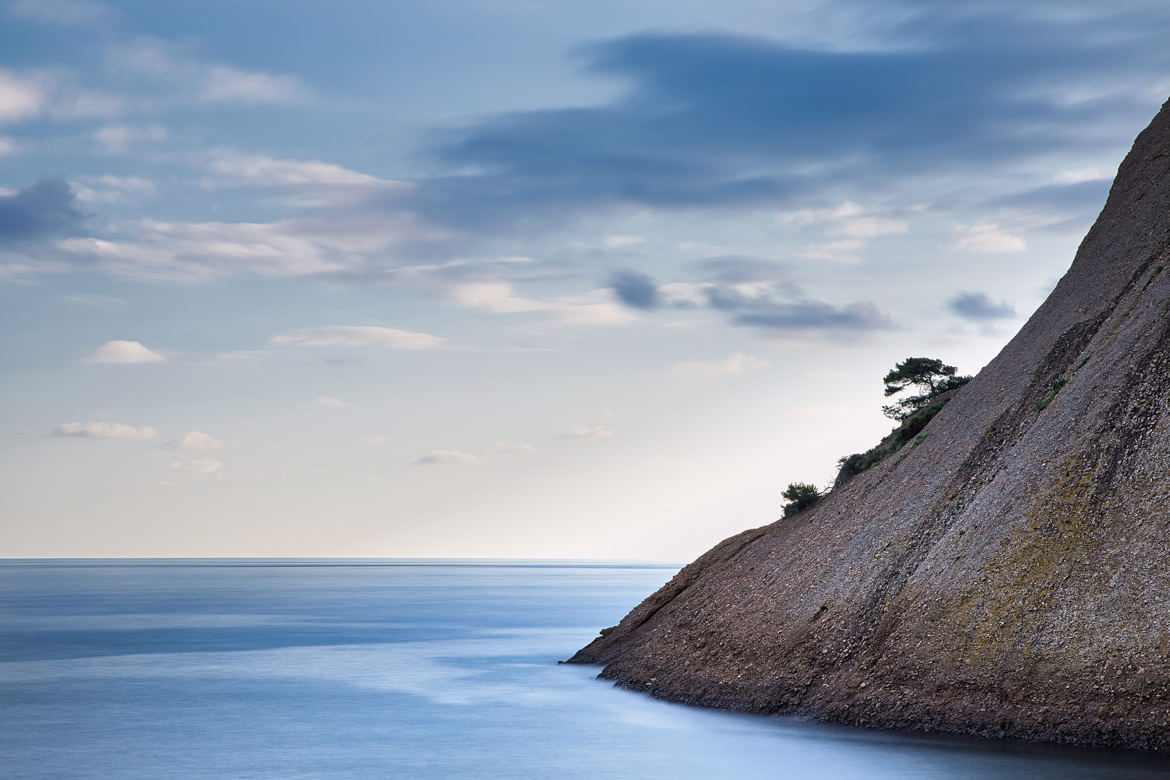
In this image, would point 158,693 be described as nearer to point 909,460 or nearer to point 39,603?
point 909,460

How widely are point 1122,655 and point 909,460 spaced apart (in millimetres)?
19284

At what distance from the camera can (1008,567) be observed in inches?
1329

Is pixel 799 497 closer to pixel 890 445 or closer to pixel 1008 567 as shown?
pixel 890 445

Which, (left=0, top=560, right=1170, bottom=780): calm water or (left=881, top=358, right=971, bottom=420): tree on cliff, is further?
(left=881, top=358, right=971, bottom=420): tree on cliff

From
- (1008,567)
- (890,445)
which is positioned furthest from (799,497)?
(1008,567)

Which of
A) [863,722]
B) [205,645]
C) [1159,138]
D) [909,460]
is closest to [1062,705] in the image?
[863,722]

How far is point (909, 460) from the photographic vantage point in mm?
47406

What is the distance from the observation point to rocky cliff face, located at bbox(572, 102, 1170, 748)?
29641 mm

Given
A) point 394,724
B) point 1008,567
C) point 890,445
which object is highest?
point 890,445

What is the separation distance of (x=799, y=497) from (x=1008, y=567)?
21508mm

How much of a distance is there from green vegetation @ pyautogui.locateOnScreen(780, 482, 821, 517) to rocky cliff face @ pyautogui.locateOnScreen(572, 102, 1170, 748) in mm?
2241

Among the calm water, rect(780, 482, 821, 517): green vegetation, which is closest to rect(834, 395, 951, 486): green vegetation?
rect(780, 482, 821, 517): green vegetation

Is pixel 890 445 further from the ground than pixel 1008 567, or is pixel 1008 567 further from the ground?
pixel 890 445

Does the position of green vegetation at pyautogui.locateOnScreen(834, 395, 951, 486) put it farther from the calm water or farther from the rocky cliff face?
the calm water
